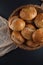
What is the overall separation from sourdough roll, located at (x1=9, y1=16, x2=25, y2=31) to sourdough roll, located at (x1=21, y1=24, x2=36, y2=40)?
14mm

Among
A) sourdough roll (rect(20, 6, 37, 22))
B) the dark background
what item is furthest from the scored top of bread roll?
the dark background

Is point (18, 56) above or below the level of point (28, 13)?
below

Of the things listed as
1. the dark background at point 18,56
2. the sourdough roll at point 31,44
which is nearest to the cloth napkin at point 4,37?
the dark background at point 18,56

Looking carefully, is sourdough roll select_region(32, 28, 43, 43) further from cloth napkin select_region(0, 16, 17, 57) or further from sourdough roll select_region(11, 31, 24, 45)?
cloth napkin select_region(0, 16, 17, 57)

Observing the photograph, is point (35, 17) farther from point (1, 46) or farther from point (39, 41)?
point (1, 46)

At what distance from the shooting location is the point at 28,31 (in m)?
0.54

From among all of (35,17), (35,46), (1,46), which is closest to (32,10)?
(35,17)

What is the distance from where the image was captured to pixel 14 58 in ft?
2.54

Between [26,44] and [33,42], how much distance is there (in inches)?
1.4

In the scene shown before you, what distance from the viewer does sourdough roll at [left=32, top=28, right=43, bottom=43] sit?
0.52 m

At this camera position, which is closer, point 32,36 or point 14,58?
point 32,36

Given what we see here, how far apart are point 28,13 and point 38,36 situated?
88 mm

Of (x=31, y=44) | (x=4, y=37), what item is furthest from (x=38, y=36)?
(x=4, y=37)

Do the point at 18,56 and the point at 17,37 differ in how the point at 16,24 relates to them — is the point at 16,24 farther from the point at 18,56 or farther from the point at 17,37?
the point at 18,56
